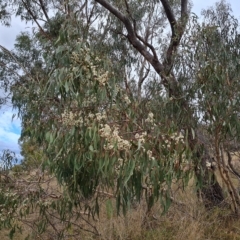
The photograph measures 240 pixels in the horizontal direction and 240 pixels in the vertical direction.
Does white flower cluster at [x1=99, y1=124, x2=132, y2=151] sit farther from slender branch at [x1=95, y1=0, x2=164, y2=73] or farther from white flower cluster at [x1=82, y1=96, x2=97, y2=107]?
slender branch at [x1=95, y1=0, x2=164, y2=73]

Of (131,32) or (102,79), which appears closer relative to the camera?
(102,79)

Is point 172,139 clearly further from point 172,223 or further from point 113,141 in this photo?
point 172,223

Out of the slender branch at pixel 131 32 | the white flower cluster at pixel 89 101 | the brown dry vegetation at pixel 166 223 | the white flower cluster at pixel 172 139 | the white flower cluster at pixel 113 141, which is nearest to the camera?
the white flower cluster at pixel 113 141

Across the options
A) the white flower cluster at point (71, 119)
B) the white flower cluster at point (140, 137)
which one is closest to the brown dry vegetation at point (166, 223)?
the white flower cluster at point (71, 119)

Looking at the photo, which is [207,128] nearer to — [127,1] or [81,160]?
[81,160]

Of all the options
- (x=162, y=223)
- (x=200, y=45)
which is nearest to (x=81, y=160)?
(x=200, y=45)

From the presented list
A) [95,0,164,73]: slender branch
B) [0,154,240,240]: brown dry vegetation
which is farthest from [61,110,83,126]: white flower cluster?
[95,0,164,73]: slender branch

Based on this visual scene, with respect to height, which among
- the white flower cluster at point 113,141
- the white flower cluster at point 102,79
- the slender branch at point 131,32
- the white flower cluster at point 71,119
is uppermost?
the slender branch at point 131,32

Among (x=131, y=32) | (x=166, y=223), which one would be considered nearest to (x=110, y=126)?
(x=166, y=223)

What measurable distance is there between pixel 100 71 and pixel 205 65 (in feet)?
3.58

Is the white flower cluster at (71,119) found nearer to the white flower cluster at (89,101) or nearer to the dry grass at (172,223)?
the white flower cluster at (89,101)

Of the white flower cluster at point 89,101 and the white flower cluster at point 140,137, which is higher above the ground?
the white flower cluster at point 89,101

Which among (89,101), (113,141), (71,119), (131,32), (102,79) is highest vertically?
(131,32)

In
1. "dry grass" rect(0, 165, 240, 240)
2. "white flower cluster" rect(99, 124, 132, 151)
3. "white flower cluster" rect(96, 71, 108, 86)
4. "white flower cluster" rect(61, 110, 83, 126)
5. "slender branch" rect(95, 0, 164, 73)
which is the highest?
"slender branch" rect(95, 0, 164, 73)
